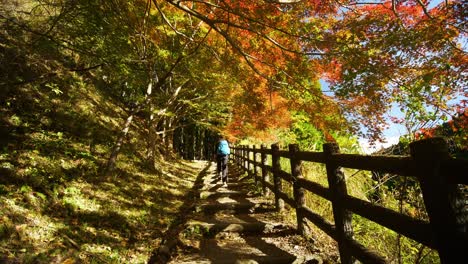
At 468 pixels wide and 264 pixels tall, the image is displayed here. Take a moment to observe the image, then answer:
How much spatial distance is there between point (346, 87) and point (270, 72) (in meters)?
3.60

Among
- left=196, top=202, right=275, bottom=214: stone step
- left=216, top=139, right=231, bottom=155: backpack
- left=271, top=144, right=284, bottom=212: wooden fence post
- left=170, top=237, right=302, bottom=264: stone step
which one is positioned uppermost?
left=216, top=139, right=231, bottom=155: backpack

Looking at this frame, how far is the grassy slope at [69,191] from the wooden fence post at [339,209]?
3.14m

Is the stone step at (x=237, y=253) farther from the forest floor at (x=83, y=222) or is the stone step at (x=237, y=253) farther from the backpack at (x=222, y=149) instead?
the backpack at (x=222, y=149)

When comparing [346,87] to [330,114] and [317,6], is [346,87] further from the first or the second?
[317,6]

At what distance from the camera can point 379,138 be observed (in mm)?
7078

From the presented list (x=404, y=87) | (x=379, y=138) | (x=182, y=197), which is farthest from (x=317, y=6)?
(x=182, y=197)

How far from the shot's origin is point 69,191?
6.63 metres

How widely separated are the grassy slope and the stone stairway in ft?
2.85

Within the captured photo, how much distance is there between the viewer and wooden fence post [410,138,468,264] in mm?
1909

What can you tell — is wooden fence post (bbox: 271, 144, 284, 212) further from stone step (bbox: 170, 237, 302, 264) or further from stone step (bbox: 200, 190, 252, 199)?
stone step (bbox: 200, 190, 252, 199)

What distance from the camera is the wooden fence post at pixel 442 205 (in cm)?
191

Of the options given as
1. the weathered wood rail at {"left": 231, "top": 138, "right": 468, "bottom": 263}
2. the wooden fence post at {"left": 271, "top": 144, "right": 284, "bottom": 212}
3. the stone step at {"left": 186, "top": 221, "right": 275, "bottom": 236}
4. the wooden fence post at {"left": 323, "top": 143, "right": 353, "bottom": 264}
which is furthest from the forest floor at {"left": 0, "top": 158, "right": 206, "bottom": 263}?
the weathered wood rail at {"left": 231, "top": 138, "right": 468, "bottom": 263}

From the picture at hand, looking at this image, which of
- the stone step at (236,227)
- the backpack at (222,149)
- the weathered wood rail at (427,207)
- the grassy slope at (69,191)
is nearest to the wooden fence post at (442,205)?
the weathered wood rail at (427,207)

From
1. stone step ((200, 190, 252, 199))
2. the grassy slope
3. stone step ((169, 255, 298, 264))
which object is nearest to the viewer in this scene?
stone step ((169, 255, 298, 264))
